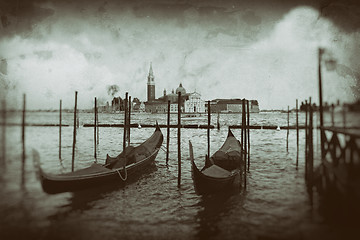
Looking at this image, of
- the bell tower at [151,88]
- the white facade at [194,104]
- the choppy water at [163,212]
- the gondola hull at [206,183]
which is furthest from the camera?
the bell tower at [151,88]

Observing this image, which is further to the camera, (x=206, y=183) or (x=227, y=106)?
(x=227, y=106)

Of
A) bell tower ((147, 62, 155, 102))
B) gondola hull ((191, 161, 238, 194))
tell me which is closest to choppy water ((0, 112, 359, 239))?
gondola hull ((191, 161, 238, 194))

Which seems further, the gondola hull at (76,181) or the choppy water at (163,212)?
the gondola hull at (76,181)

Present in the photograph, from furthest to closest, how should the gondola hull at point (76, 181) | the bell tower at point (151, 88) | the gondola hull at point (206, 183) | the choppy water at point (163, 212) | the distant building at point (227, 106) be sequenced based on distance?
the bell tower at point (151, 88)
the distant building at point (227, 106)
the gondola hull at point (206, 183)
the gondola hull at point (76, 181)
the choppy water at point (163, 212)

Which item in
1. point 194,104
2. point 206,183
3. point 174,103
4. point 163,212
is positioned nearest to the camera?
point 163,212

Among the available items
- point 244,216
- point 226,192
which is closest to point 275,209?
point 244,216

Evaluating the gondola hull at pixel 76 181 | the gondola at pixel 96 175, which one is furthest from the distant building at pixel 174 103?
the gondola hull at pixel 76 181

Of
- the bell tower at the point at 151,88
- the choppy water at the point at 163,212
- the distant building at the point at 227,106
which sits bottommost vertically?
the choppy water at the point at 163,212

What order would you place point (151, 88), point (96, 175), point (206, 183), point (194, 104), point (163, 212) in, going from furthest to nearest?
point (151, 88) < point (194, 104) < point (96, 175) < point (206, 183) < point (163, 212)

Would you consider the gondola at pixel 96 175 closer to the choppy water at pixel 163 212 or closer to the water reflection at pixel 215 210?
the choppy water at pixel 163 212

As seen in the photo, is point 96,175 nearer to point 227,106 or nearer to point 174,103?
point 227,106

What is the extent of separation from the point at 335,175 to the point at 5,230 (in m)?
5.97

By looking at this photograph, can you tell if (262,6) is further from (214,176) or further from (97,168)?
(97,168)

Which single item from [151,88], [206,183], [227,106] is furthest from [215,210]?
[151,88]
